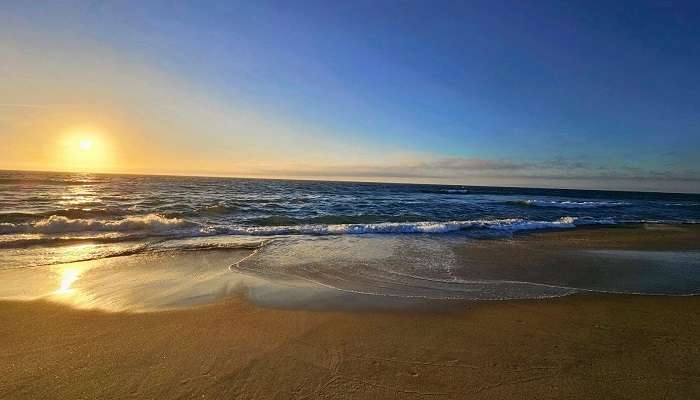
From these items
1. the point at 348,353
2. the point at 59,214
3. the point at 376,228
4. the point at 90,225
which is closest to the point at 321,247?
the point at 376,228

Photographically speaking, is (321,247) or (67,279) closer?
(67,279)

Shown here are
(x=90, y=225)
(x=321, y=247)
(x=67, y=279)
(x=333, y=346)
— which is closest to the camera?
(x=333, y=346)

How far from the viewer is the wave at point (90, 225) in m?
11.9

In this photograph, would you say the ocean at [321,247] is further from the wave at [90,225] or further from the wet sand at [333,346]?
the wet sand at [333,346]

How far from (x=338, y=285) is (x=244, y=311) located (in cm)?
197

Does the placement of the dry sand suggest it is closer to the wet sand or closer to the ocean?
the wet sand

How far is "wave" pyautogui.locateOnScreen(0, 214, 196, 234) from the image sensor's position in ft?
39.1

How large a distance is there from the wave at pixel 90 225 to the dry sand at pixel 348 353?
340 inches

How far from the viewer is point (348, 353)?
359 cm

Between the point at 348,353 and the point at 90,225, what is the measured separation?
1375 centimetres

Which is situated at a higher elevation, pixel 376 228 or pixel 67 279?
pixel 376 228

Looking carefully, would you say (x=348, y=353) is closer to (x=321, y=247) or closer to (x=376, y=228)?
(x=321, y=247)

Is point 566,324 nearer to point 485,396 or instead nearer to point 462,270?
point 485,396

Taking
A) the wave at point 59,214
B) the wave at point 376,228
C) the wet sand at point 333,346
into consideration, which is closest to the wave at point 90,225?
the wave at point 59,214
